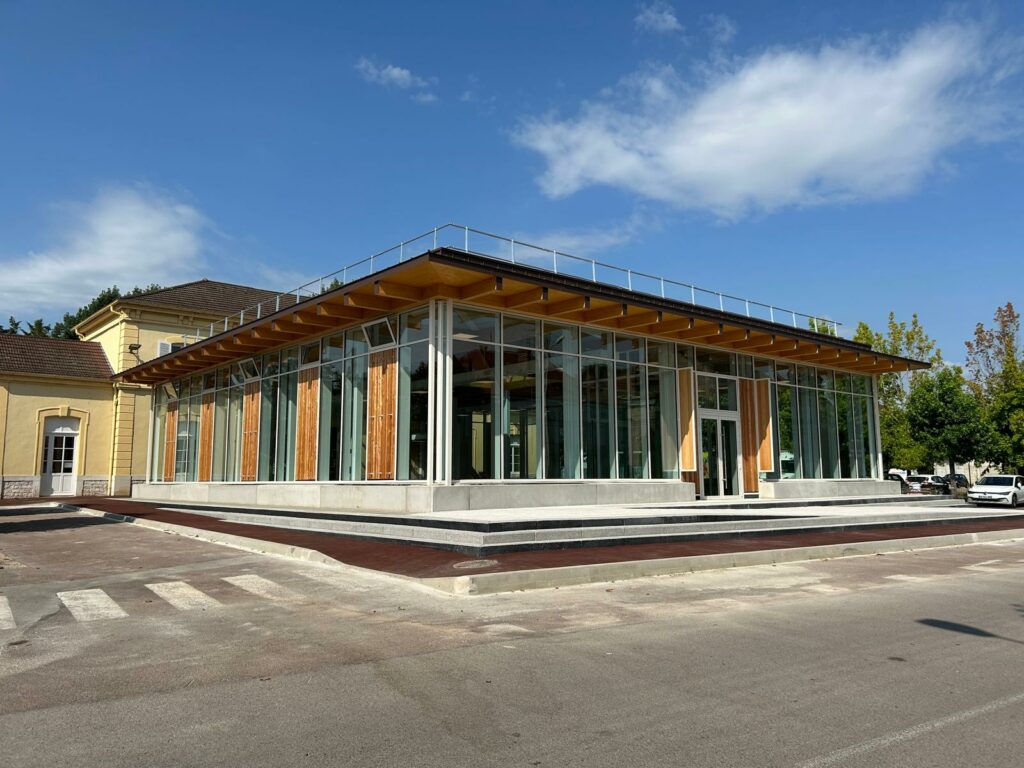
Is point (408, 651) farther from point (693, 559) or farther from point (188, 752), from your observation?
point (693, 559)

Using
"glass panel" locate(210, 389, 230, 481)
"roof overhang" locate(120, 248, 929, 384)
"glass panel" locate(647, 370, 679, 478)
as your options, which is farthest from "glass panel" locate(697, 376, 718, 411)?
"glass panel" locate(210, 389, 230, 481)

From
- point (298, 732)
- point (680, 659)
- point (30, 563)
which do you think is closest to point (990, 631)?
point (680, 659)

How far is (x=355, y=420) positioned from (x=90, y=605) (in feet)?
40.0

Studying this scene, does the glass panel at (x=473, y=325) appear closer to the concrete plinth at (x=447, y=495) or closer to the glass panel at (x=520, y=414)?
the glass panel at (x=520, y=414)

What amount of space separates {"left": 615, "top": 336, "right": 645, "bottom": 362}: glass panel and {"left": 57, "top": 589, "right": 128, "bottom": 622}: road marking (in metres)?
15.6

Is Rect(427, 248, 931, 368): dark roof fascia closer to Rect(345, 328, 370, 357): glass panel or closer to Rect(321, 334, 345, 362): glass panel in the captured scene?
Rect(345, 328, 370, 357): glass panel

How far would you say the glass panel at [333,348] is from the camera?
856 inches

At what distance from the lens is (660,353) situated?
23.4 metres

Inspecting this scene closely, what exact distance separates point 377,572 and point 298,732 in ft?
20.6

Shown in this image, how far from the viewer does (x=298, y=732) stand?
14.7ft

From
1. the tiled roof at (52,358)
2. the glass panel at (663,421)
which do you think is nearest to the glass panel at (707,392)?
the glass panel at (663,421)

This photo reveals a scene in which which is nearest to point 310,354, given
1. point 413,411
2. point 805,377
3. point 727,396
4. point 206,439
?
point 413,411

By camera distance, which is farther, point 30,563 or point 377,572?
point 30,563

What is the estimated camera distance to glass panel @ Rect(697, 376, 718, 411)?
Result: 79.8 ft
